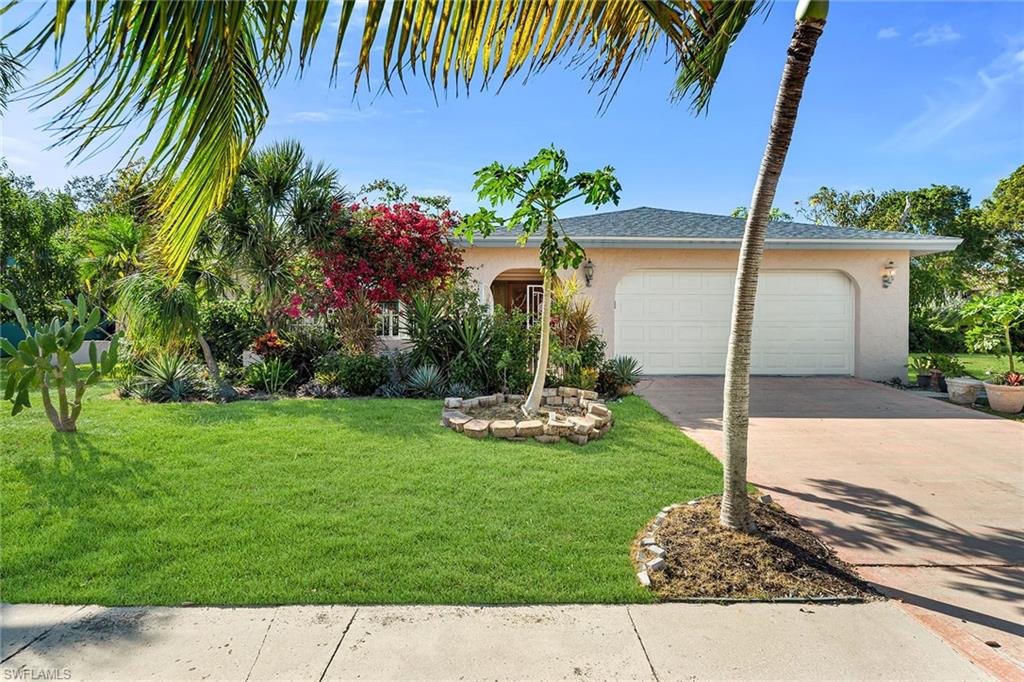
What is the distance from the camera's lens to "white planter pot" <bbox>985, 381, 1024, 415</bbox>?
338 inches

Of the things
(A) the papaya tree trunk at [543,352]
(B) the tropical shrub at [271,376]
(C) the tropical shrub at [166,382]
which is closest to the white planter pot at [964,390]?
(A) the papaya tree trunk at [543,352]

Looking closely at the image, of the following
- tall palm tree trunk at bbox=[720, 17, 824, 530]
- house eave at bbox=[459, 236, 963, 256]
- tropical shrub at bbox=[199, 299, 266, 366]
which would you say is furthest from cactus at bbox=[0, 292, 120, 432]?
house eave at bbox=[459, 236, 963, 256]

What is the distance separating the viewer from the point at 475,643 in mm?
2633

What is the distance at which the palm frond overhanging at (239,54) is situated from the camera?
5.49ft

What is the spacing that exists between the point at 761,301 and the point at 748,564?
382 inches

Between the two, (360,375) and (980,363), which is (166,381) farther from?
(980,363)

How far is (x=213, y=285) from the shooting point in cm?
969

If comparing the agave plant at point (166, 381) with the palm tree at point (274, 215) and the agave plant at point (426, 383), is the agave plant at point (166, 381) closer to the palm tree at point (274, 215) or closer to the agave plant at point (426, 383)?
the palm tree at point (274, 215)

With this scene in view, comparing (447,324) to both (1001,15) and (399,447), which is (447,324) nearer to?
(399,447)

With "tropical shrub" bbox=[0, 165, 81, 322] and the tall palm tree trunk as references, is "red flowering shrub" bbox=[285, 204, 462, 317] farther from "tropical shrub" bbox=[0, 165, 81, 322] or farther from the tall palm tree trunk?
"tropical shrub" bbox=[0, 165, 81, 322]

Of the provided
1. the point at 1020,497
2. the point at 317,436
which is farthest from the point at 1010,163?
the point at 317,436

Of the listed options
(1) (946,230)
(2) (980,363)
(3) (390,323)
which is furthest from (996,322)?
(1) (946,230)

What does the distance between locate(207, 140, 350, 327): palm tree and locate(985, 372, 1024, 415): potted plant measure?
38.5 feet

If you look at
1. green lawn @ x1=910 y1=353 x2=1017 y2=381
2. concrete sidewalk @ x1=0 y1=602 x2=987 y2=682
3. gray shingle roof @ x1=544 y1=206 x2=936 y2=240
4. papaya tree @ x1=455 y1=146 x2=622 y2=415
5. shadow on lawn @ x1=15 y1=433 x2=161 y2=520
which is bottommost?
concrete sidewalk @ x1=0 y1=602 x2=987 y2=682
